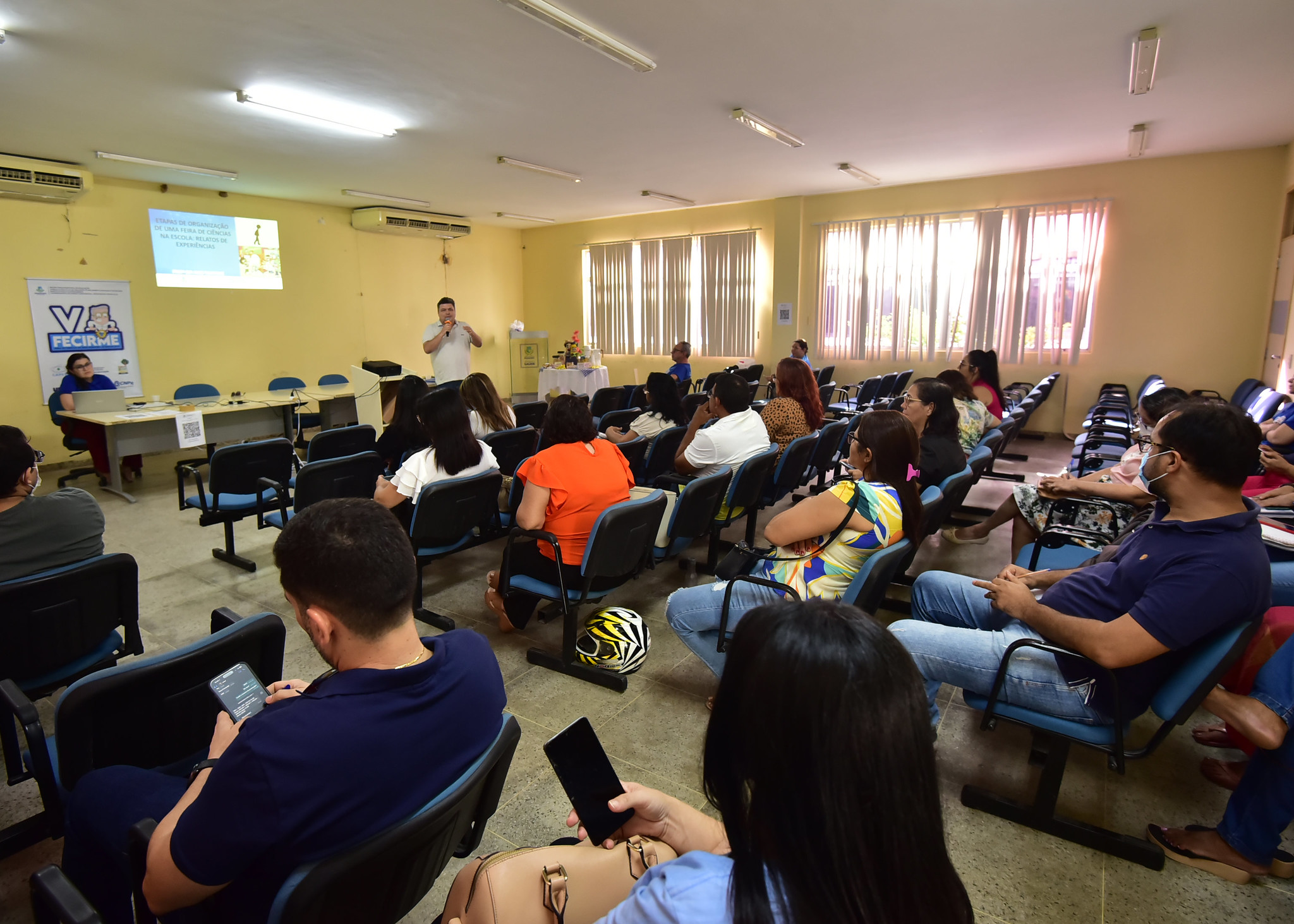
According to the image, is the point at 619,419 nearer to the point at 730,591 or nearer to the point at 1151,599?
the point at 730,591

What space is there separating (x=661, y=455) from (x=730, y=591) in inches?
88.4

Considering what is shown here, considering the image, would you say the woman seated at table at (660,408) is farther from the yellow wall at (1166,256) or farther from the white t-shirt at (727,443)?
the yellow wall at (1166,256)

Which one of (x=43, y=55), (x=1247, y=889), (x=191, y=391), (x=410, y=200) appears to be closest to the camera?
(x=1247, y=889)

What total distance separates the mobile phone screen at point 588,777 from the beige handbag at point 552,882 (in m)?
0.04

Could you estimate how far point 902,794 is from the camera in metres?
0.67

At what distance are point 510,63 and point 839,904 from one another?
4.91 m

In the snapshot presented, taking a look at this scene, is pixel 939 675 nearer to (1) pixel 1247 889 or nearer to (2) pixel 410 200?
(1) pixel 1247 889

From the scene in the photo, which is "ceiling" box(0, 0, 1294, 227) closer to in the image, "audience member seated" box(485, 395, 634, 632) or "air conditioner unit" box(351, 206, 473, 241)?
"air conditioner unit" box(351, 206, 473, 241)

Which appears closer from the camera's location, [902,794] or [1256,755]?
[902,794]

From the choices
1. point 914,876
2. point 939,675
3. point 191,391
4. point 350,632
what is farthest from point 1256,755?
point 191,391

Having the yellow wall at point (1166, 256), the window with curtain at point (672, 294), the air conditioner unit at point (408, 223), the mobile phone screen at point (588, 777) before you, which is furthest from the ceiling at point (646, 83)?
the mobile phone screen at point (588, 777)

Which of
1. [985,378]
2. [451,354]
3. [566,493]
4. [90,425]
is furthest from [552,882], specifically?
[985,378]

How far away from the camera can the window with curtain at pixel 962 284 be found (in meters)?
8.04

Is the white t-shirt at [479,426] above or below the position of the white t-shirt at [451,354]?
below
